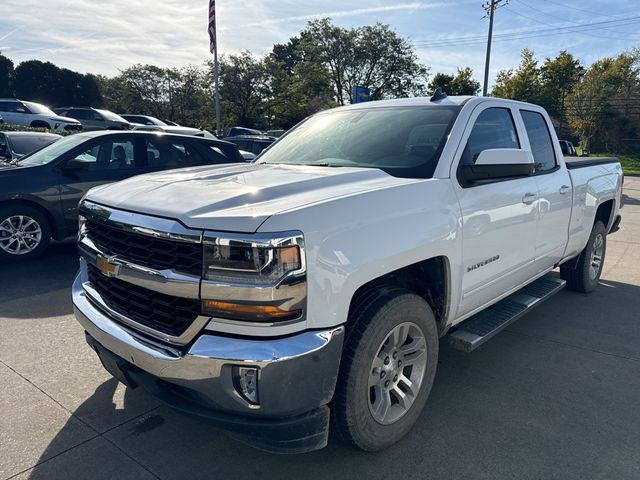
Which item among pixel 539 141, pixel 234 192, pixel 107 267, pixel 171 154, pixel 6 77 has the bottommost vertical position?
pixel 107 267

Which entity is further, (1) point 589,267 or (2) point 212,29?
(2) point 212,29

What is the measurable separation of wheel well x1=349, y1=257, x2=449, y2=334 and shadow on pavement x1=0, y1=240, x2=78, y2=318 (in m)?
3.37

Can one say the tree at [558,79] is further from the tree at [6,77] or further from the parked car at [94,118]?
the tree at [6,77]

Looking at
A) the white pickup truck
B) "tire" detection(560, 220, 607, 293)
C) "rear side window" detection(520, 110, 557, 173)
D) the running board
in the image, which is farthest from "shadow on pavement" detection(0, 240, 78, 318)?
"tire" detection(560, 220, 607, 293)

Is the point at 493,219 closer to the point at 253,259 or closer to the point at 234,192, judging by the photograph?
the point at 234,192

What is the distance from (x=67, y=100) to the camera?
1737 inches

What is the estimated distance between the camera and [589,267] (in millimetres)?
5277

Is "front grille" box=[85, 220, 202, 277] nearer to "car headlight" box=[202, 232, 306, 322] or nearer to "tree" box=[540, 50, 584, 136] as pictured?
"car headlight" box=[202, 232, 306, 322]

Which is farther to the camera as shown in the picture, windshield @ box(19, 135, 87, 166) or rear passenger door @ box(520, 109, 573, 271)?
windshield @ box(19, 135, 87, 166)

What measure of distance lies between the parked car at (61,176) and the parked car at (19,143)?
7.29 ft

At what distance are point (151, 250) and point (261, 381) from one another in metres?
0.80

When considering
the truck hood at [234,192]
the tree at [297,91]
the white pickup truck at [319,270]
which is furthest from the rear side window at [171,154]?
the tree at [297,91]

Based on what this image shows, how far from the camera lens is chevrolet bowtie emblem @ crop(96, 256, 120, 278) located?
2382 mm

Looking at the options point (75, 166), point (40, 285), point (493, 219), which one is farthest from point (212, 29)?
point (493, 219)
